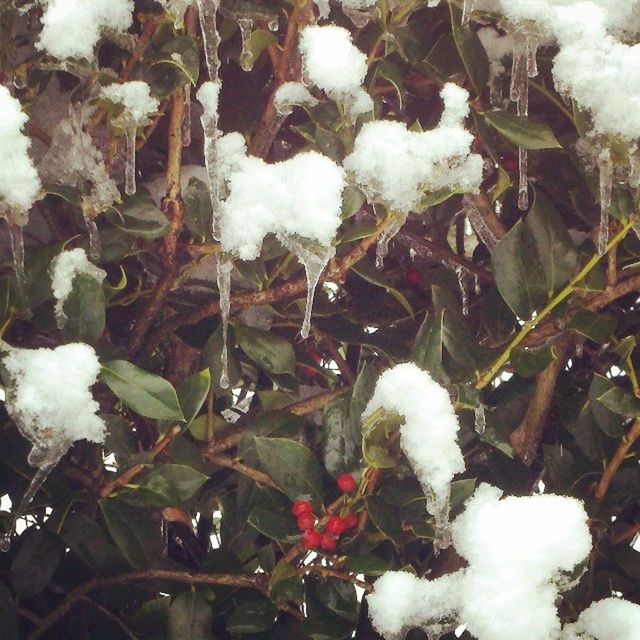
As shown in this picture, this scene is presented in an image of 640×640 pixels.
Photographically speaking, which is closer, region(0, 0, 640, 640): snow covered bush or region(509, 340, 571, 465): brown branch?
region(0, 0, 640, 640): snow covered bush

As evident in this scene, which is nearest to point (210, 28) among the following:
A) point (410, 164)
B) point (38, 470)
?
point (410, 164)

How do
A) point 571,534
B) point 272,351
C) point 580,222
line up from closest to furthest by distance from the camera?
point 571,534, point 272,351, point 580,222

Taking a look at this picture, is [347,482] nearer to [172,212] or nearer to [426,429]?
[426,429]

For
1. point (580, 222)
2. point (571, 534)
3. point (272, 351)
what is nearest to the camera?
point (571, 534)

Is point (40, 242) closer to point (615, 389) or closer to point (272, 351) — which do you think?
point (272, 351)

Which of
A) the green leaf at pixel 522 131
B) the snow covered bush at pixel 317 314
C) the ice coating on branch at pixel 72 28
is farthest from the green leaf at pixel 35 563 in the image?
the green leaf at pixel 522 131

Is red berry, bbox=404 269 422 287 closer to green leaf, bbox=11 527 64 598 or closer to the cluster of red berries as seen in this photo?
the cluster of red berries

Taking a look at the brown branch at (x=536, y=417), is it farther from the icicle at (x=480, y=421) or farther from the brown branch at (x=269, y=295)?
the brown branch at (x=269, y=295)

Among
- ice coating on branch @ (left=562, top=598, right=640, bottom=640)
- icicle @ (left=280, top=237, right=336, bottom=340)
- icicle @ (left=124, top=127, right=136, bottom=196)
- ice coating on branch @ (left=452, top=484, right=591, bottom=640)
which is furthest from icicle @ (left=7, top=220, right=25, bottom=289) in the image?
ice coating on branch @ (left=562, top=598, right=640, bottom=640)

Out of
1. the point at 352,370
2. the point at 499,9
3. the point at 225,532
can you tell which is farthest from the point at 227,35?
the point at 225,532
